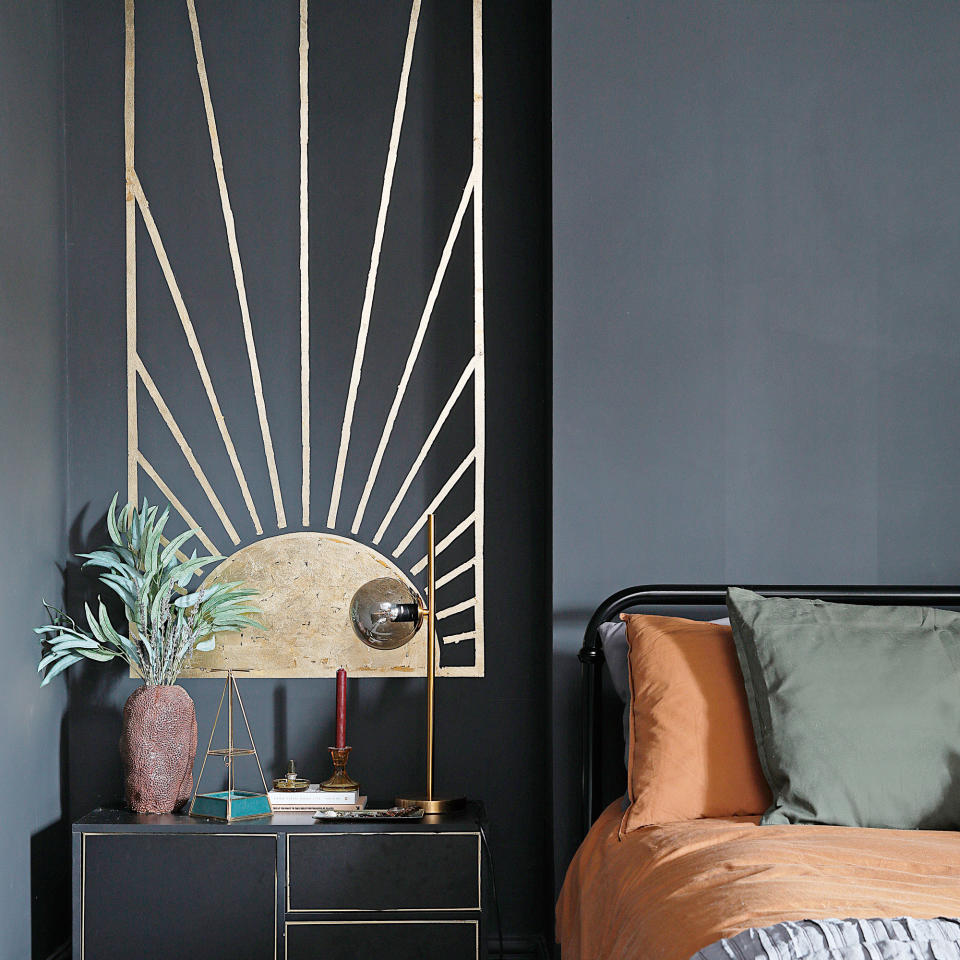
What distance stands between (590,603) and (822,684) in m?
0.72

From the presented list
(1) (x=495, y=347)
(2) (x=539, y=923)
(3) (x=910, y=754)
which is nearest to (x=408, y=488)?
(1) (x=495, y=347)

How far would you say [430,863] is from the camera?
7.56 feet

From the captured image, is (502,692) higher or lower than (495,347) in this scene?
lower

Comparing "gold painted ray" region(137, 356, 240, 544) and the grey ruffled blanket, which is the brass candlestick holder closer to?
"gold painted ray" region(137, 356, 240, 544)

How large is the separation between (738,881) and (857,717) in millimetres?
547

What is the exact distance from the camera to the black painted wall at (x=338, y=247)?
2.79m

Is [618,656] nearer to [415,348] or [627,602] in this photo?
[627,602]

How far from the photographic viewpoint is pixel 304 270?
2.83m

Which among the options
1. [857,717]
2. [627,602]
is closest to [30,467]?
[627,602]

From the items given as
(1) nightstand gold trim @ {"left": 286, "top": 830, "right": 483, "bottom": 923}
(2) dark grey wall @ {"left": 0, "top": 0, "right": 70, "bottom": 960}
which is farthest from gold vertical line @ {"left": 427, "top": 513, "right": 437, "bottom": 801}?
(2) dark grey wall @ {"left": 0, "top": 0, "right": 70, "bottom": 960}

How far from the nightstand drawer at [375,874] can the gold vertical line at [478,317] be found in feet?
1.94

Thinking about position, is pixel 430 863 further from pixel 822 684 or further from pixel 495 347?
pixel 495 347

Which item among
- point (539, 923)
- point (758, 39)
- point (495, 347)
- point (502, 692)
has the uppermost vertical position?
point (758, 39)

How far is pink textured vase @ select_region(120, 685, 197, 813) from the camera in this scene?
245cm
